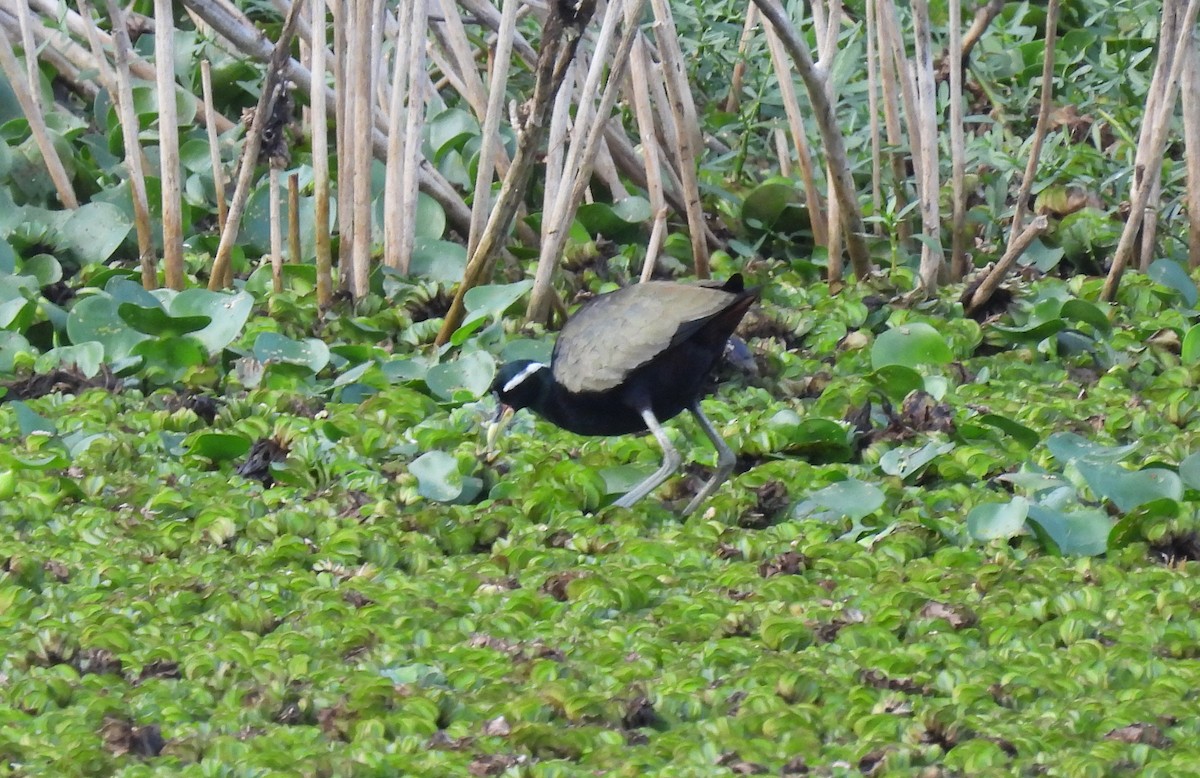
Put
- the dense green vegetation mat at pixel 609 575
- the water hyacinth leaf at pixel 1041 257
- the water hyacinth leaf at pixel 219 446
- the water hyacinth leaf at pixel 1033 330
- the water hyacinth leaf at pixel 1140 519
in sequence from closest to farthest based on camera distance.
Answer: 1. the dense green vegetation mat at pixel 609 575
2. the water hyacinth leaf at pixel 1140 519
3. the water hyacinth leaf at pixel 219 446
4. the water hyacinth leaf at pixel 1033 330
5. the water hyacinth leaf at pixel 1041 257

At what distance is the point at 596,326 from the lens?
4.38 metres

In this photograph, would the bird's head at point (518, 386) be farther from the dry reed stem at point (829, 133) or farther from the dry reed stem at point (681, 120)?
the dry reed stem at point (681, 120)

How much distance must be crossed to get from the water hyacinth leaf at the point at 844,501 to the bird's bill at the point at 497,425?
2.77 ft

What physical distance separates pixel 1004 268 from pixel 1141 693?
267cm

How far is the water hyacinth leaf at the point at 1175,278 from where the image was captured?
5664mm

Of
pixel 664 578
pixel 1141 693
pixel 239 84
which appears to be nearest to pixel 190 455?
pixel 664 578

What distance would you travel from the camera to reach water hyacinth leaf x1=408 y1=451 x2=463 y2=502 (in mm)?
4012

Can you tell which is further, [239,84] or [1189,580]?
[239,84]

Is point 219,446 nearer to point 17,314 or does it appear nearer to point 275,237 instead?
point 17,314

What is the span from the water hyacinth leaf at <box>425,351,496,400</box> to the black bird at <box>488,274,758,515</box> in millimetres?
342

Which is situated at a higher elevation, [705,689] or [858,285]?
[705,689]

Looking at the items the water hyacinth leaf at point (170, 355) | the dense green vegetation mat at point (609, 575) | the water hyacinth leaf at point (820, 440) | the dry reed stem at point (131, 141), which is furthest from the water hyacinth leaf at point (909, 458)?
the dry reed stem at point (131, 141)

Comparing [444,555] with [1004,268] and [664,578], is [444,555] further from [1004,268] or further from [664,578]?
[1004,268]

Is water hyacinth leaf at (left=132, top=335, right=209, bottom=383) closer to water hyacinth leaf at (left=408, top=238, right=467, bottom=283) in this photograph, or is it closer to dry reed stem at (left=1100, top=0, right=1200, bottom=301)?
water hyacinth leaf at (left=408, top=238, right=467, bottom=283)
